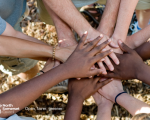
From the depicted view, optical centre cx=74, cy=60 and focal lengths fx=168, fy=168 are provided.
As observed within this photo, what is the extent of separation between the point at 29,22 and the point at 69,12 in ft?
4.63

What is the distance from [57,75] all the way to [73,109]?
0.87 ft

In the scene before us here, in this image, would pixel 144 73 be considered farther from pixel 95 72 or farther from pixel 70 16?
pixel 70 16

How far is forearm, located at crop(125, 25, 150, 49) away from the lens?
1.25m

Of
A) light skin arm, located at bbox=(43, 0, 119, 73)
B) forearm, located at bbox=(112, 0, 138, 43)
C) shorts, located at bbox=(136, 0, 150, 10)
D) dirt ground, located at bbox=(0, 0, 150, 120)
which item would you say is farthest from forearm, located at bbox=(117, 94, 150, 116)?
shorts, located at bbox=(136, 0, 150, 10)

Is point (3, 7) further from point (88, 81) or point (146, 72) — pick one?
point (146, 72)

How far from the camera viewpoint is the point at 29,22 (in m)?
2.45

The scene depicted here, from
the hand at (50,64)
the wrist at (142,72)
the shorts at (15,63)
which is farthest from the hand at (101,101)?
the shorts at (15,63)

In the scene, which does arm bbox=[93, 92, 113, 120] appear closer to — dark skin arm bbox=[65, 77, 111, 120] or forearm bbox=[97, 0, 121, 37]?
dark skin arm bbox=[65, 77, 111, 120]

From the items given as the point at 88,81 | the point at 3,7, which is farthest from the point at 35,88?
the point at 3,7

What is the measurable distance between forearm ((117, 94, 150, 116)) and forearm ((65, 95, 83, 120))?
0.28 metres

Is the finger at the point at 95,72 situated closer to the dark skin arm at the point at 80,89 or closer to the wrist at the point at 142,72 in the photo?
the dark skin arm at the point at 80,89

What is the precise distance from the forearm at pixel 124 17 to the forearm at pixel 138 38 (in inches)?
3.3

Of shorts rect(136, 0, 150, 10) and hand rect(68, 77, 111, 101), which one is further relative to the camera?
shorts rect(136, 0, 150, 10)

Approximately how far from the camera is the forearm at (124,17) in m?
1.18
